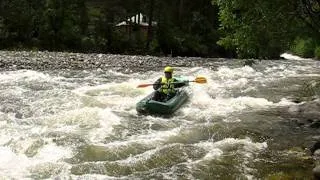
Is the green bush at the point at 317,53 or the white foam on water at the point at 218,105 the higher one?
the green bush at the point at 317,53

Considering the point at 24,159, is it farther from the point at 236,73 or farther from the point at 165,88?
the point at 236,73

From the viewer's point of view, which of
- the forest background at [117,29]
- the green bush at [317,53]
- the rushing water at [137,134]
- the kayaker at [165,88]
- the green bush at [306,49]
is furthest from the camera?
the green bush at [306,49]

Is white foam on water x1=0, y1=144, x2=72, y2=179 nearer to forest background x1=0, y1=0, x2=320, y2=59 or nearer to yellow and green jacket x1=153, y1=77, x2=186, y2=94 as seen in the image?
yellow and green jacket x1=153, y1=77, x2=186, y2=94

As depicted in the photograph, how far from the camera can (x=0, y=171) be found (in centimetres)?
1041

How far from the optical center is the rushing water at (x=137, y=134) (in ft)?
35.6

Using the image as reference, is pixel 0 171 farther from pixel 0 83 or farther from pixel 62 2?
pixel 62 2

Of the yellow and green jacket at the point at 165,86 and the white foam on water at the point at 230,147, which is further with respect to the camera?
the yellow and green jacket at the point at 165,86

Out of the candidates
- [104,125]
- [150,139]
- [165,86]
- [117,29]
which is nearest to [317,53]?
[117,29]

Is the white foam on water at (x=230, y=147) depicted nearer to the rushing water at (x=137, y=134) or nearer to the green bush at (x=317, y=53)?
the rushing water at (x=137, y=134)

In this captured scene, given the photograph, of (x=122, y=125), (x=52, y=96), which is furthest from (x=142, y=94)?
(x=122, y=125)

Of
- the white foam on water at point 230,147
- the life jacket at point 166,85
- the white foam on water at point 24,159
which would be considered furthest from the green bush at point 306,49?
the white foam on water at point 24,159

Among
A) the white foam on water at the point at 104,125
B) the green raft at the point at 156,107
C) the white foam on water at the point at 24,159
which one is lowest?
the white foam on water at the point at 24,159

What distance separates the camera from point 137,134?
13.7 metres

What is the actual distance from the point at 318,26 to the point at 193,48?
34.7 metres
